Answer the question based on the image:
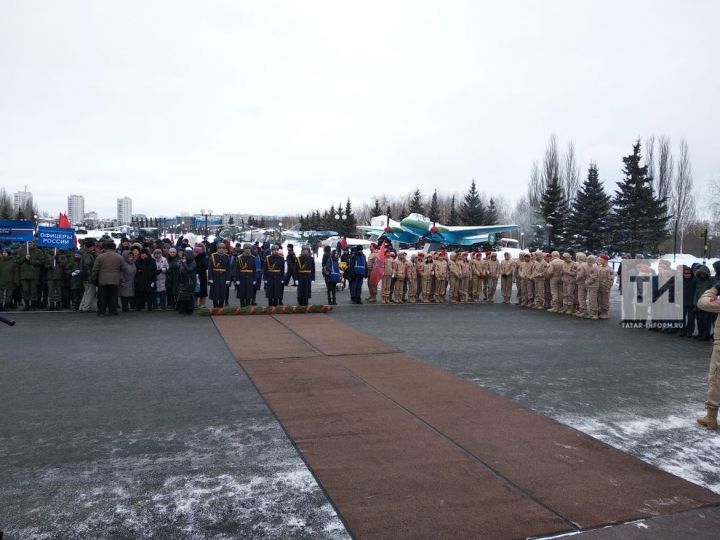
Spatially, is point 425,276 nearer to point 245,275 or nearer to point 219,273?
point 245,275

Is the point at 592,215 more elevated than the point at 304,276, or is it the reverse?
the point at 592,215

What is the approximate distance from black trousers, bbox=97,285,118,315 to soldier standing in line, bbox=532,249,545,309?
1173 centimetres

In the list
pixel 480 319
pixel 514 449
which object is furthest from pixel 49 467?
pixel 480 319

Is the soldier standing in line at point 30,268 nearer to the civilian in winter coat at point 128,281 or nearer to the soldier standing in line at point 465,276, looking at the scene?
the civilian in winter coat at point 128,281

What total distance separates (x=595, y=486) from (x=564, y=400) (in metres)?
2.55

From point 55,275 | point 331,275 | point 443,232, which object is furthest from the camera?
point 443,232

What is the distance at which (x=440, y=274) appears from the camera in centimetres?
1739

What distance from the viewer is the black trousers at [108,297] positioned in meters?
13.4

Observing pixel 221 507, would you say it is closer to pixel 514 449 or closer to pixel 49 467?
pixel 49 467

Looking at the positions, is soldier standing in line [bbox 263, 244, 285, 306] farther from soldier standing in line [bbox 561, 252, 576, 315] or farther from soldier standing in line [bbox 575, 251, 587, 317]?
soldier standing in line [bbox 575, 251, 587, 317]

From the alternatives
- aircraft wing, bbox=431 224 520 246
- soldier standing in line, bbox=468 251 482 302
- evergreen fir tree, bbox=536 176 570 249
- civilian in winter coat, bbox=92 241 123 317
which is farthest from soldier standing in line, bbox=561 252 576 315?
evergreen fir tree, bbox=536 176 570 249

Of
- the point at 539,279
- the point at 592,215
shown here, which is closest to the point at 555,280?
the point at 539,279

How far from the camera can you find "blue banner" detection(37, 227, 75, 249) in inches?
532

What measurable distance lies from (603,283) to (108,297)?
12.9 metres
